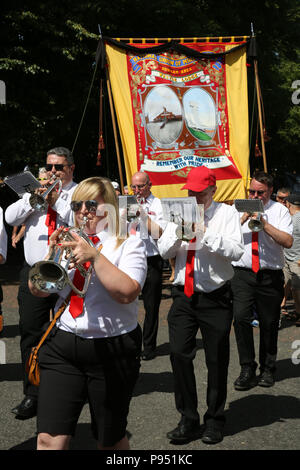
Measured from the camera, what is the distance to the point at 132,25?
17.5 metres

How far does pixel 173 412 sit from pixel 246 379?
1.01 metres

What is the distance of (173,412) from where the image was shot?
4914mm

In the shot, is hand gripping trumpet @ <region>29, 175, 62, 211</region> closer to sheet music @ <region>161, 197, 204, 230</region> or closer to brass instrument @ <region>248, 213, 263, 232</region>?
sheet music @ <region>161, 197, 204, 230</region>

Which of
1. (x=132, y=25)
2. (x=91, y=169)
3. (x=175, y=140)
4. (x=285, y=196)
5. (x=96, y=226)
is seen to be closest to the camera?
(x=96, y=226)

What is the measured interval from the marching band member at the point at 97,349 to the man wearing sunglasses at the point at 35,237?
5.48ft

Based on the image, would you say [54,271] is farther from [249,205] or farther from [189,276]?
[249,205]

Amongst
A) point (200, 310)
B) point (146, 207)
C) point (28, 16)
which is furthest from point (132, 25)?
point (200, 310)

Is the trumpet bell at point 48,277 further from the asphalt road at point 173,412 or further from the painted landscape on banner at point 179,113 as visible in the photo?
the painted landscape on banner at point 179,113

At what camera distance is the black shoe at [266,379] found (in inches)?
223

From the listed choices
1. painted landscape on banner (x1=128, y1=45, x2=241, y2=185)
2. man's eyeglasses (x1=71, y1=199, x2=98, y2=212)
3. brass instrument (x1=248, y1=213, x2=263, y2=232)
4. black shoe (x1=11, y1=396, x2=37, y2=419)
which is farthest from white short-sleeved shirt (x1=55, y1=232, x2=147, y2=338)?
painted landscape on banner (x1=128, y1=45, x2=241, y2=185)

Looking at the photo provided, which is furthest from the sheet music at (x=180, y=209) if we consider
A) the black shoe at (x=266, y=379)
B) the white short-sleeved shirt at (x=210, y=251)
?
the black shoe at (x=266, y=379)

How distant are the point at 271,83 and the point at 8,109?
30.4ft

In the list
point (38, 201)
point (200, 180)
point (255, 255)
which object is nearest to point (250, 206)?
point (255, 255)

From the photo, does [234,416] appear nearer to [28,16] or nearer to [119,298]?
[119,298]
